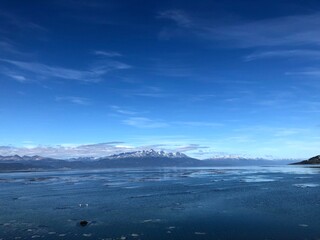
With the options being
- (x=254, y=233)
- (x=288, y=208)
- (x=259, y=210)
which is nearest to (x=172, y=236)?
(x=254, y=233)

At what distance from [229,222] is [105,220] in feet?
47.1

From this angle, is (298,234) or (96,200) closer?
(298,234)

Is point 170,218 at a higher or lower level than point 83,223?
higher

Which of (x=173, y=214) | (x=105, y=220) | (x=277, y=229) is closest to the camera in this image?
(x=277, y=229)

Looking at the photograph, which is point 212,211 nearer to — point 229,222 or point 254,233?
point 229,222

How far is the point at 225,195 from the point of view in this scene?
197ft

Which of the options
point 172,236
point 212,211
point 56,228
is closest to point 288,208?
point 212,211

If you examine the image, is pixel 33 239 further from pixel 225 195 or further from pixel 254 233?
pixel 225 195

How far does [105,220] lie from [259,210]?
19.9 m

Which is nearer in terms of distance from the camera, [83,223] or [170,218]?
[83,223]

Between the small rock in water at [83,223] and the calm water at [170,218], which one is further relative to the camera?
the small rock in water at [83,223]

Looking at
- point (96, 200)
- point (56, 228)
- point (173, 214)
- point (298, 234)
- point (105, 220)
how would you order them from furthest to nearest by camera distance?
point (96, 200), point (173, 214), point (105, 220), point (56, 228), point (298, 234)

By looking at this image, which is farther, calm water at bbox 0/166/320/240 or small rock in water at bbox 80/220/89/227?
small rock in water at bbox 80/220/89/227

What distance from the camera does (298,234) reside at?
30.4 m
